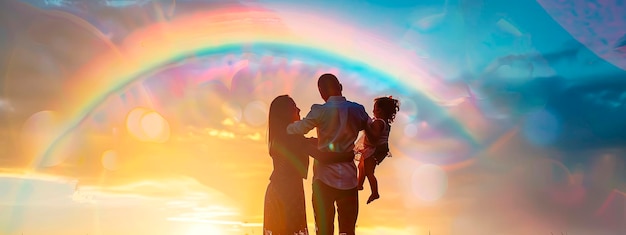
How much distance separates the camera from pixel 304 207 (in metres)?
12.5

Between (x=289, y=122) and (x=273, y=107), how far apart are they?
43 centimetres

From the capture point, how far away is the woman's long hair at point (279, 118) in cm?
1145

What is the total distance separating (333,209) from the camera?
10211 millimetres

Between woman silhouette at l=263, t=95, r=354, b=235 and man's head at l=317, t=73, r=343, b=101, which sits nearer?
man's head at l=317, t=73, r=343, b=101

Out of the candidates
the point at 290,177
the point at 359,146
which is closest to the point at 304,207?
the point at 290,177

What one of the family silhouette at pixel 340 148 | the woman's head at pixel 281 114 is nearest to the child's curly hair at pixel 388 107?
the family silhouette at pixel 340 148

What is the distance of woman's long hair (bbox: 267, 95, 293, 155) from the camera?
11453mm

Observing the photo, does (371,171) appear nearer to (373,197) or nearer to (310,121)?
(373,197)

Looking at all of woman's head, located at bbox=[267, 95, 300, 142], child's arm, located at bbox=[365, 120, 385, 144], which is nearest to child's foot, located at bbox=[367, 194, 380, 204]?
child's arm, located at bbox=[365, 120, 385, 144]

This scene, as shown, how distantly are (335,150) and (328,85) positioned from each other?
1.10 meters

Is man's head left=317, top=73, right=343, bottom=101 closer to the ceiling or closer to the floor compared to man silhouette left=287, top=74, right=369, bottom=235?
closer to the ceiling

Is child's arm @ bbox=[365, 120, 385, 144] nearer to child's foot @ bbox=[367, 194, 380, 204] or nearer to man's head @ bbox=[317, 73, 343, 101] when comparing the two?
man's head @ bbox=[317, 73, 343, 101]

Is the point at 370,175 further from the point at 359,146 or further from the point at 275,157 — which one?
the point at 275,157

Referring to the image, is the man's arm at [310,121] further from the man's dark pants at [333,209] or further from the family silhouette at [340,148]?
the man's dark pants at [333,209]
